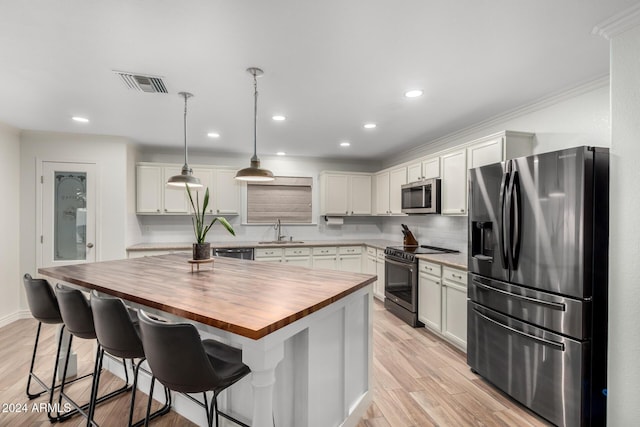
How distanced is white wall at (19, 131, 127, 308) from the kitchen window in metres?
1.96

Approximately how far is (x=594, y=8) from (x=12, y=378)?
194 inches

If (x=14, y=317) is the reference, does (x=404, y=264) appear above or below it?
above

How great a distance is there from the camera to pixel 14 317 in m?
4.16

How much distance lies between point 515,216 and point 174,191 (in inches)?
185

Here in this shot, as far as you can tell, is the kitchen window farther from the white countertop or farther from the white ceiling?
the white ceiling

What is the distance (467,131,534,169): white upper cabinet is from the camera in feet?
9.86

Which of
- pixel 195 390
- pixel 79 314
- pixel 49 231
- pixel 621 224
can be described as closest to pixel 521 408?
pixel 621 224

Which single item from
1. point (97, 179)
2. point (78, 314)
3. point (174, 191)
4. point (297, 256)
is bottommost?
point (297, 256)

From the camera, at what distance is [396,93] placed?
2.86 meters

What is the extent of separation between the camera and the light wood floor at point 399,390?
2.16 meters

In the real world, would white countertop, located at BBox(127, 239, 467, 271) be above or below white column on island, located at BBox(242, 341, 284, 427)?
above

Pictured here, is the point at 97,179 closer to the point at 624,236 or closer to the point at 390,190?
the point at 390,190

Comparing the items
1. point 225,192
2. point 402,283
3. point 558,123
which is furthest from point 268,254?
point 558,123

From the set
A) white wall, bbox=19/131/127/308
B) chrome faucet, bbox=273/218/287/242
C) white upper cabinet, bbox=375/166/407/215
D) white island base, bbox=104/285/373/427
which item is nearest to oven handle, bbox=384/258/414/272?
white upper cabinet, bbox=375/166/407/215
